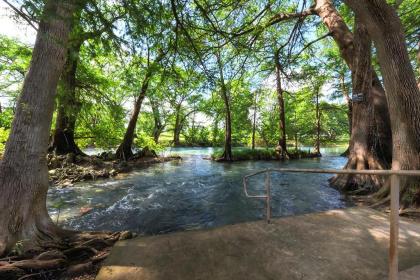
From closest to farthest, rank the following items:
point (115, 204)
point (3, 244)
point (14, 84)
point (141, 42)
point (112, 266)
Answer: point (112, 266) < point (3, 244) < point (141, 42) < point (115, 204) < point (14, 84)

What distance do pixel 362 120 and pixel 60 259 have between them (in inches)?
369

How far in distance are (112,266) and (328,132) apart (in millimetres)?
41334

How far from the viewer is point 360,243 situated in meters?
2.95

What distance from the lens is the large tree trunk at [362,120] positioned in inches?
306

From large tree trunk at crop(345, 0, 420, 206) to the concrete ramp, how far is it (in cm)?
161

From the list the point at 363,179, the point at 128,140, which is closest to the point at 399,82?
the point at 363,179

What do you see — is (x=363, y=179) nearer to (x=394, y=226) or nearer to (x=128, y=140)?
(x=394, y=226)

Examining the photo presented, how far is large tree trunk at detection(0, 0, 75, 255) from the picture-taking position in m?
3.25

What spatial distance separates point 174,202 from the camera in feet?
24.6

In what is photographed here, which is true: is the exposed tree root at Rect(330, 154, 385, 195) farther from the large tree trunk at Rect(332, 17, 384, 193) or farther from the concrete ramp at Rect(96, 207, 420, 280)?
the concrete ramp at Rect(96, 207, 420, 280)

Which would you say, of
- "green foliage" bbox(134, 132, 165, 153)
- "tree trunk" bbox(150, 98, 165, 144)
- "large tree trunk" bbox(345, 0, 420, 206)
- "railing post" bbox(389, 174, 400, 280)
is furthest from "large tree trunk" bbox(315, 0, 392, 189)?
"tree trunk" bbox(150, 98, 165, 144)

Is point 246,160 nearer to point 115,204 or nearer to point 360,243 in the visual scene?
point 115,204

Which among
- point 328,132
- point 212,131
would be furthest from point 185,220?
point 328,132

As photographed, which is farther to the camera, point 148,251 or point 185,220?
point 185,220
